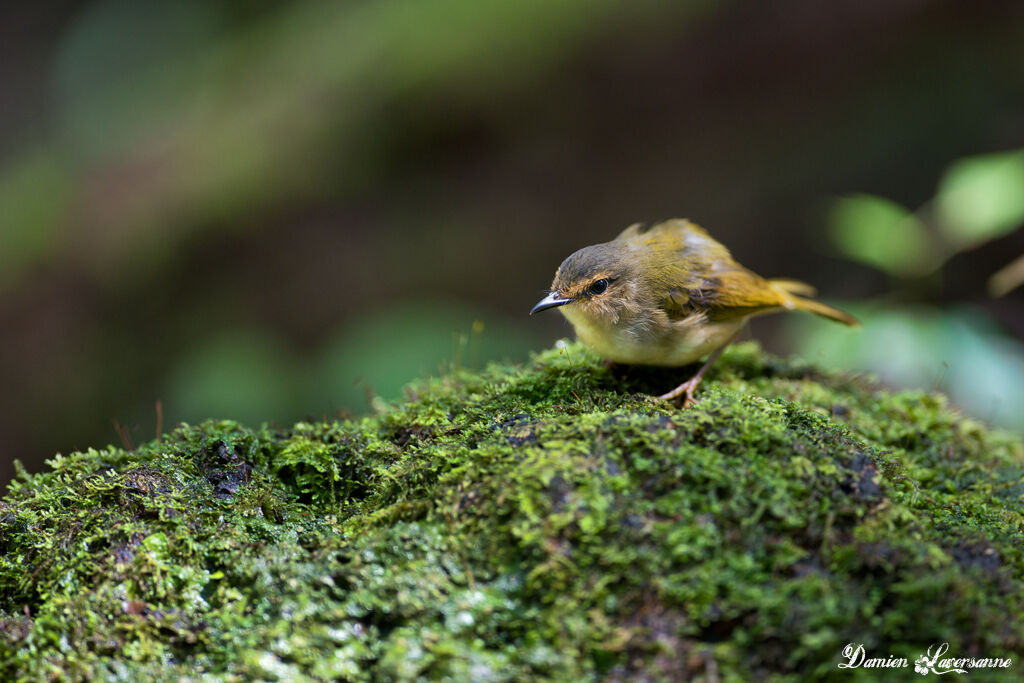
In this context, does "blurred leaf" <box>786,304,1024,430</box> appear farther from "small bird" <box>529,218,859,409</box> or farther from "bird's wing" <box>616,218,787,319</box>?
"small bird" <box>529,218,859,409</box>

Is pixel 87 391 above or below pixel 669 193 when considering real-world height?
below

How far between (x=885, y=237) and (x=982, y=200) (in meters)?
0.71

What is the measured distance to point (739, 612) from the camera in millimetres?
2020

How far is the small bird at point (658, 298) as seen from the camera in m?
3.54

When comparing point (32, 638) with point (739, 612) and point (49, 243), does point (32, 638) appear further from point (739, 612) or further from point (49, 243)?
point (49, 243)

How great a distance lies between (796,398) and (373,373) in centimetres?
434

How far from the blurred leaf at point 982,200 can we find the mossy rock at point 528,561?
340 centimetres

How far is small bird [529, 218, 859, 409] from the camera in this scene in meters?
3.54

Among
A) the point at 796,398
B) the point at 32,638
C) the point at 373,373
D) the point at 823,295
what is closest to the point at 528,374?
the point at 796,398

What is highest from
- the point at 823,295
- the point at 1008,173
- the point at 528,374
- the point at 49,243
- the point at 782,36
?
the point at 782,36

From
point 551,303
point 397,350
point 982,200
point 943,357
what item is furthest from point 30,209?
point 982,200

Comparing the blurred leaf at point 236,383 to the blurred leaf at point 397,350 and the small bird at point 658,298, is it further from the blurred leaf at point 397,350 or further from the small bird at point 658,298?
the small bird at point 658,298
